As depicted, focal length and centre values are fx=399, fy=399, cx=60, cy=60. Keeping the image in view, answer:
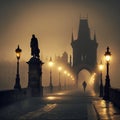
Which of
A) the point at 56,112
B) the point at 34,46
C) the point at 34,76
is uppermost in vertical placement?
the point at 34,46

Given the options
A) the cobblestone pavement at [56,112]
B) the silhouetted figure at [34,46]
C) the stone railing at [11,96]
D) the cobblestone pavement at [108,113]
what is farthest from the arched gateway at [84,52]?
the cobblestone pavement at [108,113]

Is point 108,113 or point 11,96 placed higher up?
point 11,96

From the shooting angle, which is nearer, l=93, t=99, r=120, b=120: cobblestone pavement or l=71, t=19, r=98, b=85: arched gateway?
l=93, t=99, r=120, b=120: cobblestone pavement

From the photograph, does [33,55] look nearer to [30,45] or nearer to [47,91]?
[30,45]

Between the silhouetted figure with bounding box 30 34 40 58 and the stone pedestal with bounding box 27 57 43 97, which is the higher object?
the silhouetted figure with bounding box 30 34 40 58

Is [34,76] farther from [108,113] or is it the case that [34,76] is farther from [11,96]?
[108,113]

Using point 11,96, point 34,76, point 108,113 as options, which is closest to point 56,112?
point 108,113

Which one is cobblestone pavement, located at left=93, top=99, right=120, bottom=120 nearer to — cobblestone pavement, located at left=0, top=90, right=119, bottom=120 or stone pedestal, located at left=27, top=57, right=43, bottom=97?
cobblestone pavement, located at left=0, top=90, right=119, bottom=120

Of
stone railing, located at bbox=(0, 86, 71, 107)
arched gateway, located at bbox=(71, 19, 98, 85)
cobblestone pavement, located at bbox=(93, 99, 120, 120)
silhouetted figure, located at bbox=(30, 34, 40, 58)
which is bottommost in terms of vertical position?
cobblestone pavement, located at bbox=(93, 99, 120, 120)

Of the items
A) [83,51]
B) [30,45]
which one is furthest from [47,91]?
[83,51]

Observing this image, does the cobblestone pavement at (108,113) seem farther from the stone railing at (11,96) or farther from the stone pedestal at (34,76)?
the stone pedestal at (34,76)

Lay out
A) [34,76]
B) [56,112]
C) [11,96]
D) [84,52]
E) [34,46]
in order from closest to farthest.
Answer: [56,112] < [11,96] < [34,76] < [34,46] < [84,52]

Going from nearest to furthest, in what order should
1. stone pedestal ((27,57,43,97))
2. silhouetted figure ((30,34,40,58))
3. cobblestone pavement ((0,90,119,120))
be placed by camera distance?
1. cobblestone pavement ((0,90,119,120))
2. stone pedestal ((27,57,43,97))
3. silhouetted figure ((30,34,40,58))

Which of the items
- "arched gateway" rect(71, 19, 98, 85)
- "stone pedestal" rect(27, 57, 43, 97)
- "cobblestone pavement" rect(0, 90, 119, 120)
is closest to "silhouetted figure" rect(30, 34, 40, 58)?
"stone pedestal" rect(27, 57, 43, 97)
